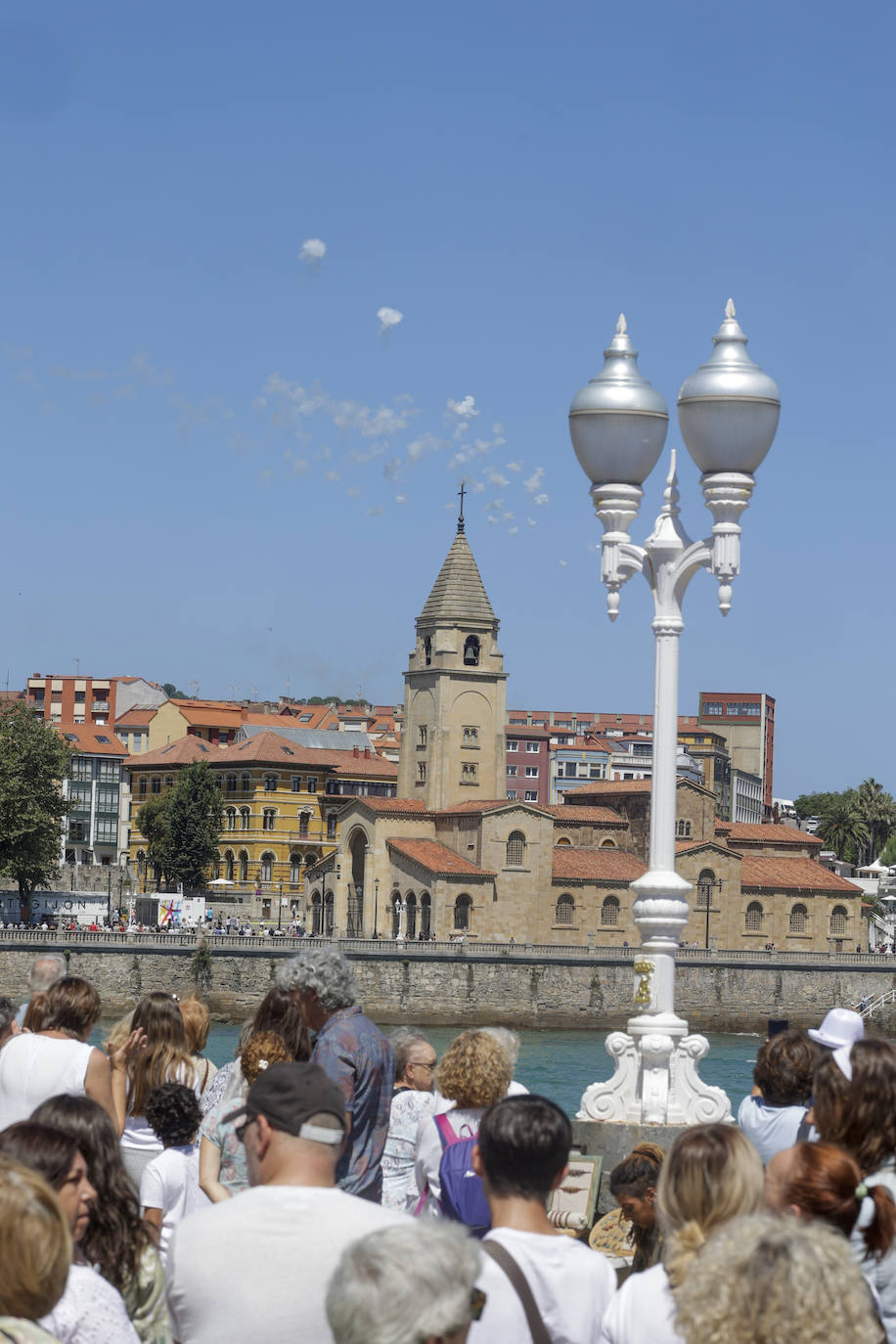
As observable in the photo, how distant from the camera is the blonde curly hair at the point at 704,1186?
16.8 ft

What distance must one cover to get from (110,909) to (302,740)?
25.5 metres

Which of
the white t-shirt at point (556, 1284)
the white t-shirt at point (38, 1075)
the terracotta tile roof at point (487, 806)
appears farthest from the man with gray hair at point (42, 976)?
the terracotta tile roof at point (487, 806)

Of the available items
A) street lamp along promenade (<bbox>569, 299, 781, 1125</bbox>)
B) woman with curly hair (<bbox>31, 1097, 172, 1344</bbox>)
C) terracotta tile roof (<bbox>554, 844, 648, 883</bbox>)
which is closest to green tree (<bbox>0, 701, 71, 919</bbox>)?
terracotta tile roof (<bbox>554, 844, 648, 883</bbox>)

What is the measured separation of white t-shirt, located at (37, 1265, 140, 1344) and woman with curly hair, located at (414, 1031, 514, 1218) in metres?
2.08

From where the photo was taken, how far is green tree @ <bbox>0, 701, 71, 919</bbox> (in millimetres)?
77875

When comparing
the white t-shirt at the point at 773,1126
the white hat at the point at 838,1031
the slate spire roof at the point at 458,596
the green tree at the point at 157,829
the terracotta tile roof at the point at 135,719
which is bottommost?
the white t-shirt at the point at 773,1126

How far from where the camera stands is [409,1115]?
8633 millimetres

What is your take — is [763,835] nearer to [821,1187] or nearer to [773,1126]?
[773,1126]

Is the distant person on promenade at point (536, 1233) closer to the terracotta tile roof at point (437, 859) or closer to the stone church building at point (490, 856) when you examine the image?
the stone church building at point (490, 856)

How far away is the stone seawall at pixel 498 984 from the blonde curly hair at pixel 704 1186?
204 ft

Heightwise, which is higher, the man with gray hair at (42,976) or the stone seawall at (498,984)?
the man with gray hair at (42,976)

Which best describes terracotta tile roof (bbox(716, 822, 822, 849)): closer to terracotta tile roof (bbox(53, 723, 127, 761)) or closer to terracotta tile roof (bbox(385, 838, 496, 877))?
terracotta tile roof (bbox(385, 838, 496, 877))

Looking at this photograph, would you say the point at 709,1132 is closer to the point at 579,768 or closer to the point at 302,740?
the point at 302,740

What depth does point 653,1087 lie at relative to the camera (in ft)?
40.1
